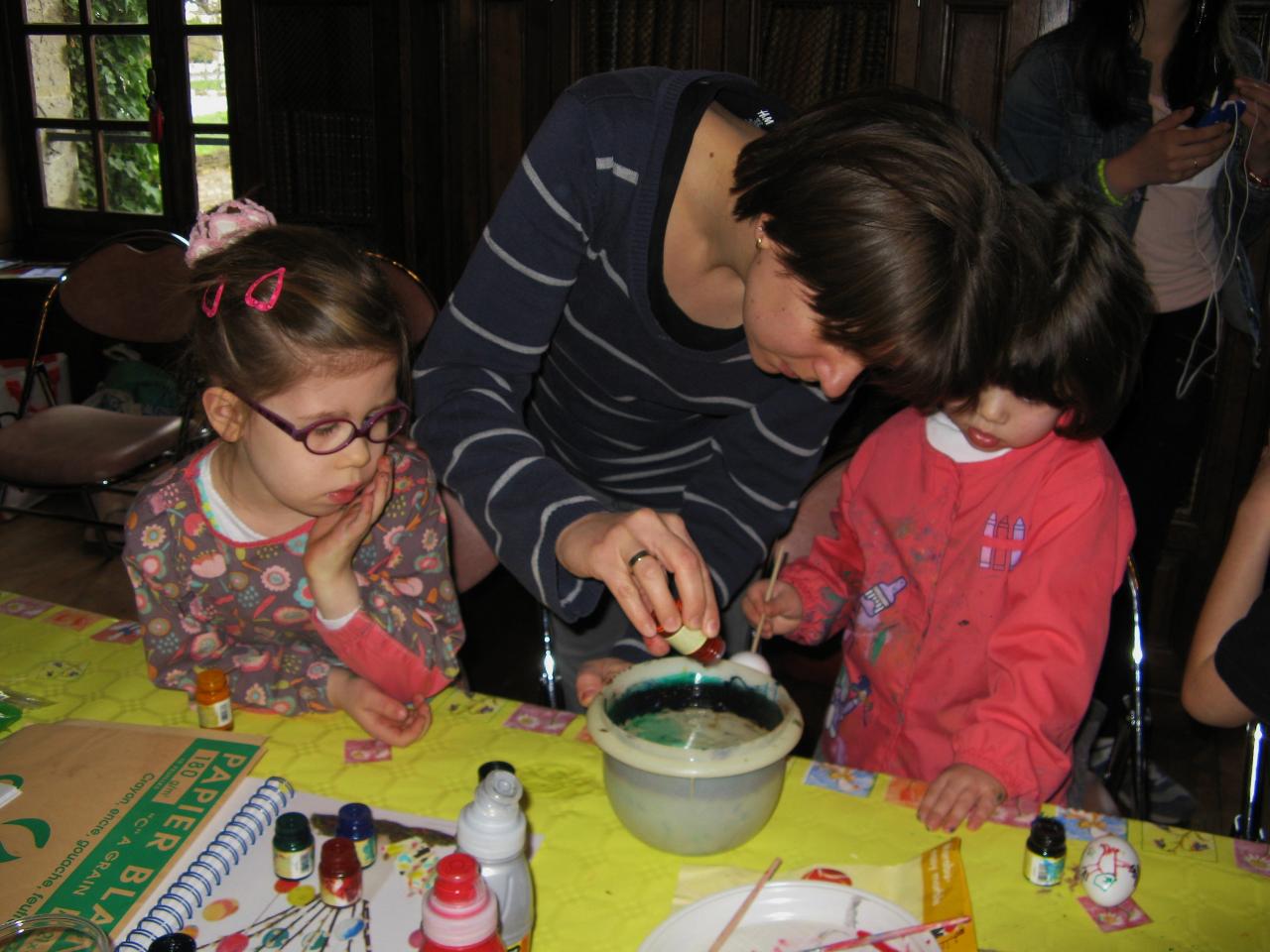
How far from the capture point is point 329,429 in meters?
1.27

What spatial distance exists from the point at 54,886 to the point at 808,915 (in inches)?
24.9

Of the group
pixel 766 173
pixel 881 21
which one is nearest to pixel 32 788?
pixel 766 173

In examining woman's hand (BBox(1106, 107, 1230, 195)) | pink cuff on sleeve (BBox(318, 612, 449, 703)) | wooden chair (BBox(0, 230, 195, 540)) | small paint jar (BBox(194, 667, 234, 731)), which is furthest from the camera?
wooden chair (BBox(0, 230, 195, 540))

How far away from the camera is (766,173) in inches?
41.4

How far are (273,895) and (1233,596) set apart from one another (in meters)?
1.01

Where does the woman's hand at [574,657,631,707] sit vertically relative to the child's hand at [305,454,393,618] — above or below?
below

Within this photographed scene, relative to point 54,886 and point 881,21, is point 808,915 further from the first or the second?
point 881,21

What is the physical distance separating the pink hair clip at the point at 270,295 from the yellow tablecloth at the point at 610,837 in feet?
1.48

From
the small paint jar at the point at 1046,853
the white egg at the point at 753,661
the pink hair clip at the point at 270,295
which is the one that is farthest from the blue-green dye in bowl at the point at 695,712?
the pink hair clip at the point at 270,295

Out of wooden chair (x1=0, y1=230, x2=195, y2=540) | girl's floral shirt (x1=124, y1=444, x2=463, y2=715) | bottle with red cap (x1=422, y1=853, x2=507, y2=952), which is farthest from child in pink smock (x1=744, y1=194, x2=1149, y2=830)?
wooden chair (x1=0, y1=230, x2=195, y2=540)

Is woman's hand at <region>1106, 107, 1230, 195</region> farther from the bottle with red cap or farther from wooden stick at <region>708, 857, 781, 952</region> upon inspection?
the bottle with red cap

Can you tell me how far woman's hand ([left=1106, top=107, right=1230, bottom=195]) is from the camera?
2012mm

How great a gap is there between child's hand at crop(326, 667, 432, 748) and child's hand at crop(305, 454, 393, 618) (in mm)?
92

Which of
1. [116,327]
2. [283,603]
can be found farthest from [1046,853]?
[116,327]
